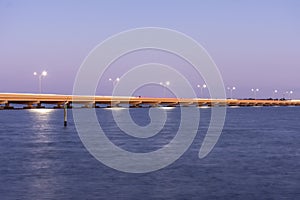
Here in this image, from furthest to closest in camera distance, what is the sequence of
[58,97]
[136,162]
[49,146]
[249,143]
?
[58,97] < [249,143] < [49,146] < [136,162]

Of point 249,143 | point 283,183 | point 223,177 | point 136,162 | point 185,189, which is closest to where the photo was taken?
point 185,189

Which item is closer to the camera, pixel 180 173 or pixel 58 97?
pixel 180 173

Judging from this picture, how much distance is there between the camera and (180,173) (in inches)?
1321

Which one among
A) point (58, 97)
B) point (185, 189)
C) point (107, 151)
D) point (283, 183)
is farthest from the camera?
point (58, 97)

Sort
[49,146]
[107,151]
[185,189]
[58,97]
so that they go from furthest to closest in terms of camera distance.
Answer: [58,97], [49,146], [107,151], [185,189]

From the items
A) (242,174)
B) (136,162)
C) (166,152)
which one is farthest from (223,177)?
(166,152)

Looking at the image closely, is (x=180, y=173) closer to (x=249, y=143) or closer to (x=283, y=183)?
(x=283, y=183)

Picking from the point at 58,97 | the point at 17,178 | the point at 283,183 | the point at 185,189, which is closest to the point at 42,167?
the point at 17,178

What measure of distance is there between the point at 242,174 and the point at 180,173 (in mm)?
4055

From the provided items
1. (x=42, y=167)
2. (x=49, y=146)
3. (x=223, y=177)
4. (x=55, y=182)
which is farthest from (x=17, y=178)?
(x=49, y=146)

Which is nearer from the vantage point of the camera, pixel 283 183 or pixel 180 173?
pixel 283 183

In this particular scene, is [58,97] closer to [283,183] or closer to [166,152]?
[166,152]

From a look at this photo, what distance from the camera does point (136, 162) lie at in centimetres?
3872

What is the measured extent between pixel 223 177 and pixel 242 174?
199 cm
